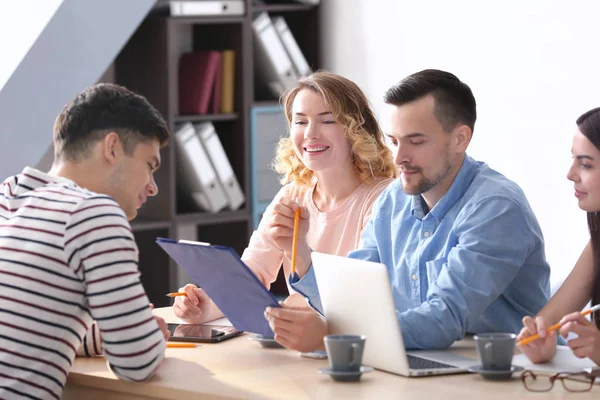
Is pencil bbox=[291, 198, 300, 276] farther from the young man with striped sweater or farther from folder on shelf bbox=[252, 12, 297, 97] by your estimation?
folder on shelf bbox=[252, 12, 297, 97]

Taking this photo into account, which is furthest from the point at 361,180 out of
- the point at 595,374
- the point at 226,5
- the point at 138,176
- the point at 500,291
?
the point at 226,5

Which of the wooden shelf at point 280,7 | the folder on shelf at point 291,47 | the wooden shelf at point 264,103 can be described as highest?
the wooden shelf at point 280,7

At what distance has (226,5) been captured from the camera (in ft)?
14.3

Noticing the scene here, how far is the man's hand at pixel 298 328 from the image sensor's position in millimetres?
1889

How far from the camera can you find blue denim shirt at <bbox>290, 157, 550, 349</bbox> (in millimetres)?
1984

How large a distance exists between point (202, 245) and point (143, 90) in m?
2.49

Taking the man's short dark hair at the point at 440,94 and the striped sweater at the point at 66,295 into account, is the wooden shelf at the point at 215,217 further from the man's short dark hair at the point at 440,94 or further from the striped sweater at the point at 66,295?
the striped sweater at the point at 66,295

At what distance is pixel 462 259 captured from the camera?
2.03 m

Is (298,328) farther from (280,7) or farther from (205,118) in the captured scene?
(280,7)

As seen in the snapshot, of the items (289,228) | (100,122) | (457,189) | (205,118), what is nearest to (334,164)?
(289,228)

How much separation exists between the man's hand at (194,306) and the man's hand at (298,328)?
0.43m

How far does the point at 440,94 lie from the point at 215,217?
2.27 m

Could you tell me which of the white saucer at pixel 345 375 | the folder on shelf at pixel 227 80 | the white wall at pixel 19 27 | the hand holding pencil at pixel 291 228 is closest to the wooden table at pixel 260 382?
the white saucer at pixel 345 375

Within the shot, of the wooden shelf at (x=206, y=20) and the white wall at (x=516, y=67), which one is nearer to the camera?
the white wall at (x=516, y=67)
